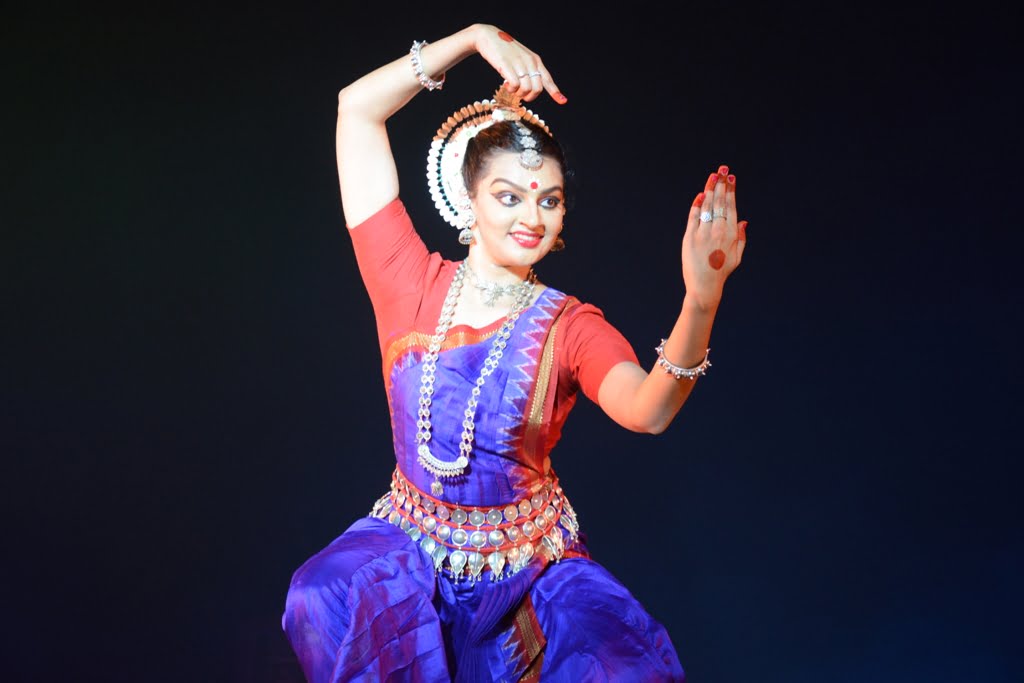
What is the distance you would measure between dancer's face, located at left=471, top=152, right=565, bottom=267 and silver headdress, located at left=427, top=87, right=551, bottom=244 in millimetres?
54

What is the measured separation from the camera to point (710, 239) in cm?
153

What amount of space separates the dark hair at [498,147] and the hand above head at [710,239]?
431 mm

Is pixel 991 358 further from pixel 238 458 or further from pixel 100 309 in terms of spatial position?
pixel 100 309

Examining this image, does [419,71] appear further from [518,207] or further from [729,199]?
[729,199]

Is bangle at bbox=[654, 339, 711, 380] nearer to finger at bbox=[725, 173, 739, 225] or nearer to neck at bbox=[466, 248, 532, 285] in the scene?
finger at bbox=[725, 173, 739, 225]

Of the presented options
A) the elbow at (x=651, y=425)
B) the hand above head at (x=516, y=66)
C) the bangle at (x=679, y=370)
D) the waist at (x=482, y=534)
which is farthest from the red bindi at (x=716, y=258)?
the waist at (x=482, y=534)

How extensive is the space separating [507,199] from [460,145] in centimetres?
15

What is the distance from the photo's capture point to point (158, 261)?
283 cm

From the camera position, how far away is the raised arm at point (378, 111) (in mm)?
1876

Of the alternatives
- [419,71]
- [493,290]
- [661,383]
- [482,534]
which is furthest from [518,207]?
[482,534]

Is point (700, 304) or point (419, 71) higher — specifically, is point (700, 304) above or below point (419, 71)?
below

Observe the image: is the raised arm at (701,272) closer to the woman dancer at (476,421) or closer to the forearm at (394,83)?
the woman dancer at (476,421)

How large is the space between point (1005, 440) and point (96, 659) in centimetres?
222

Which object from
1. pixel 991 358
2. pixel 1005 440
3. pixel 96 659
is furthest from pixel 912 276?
pixel 96 659
